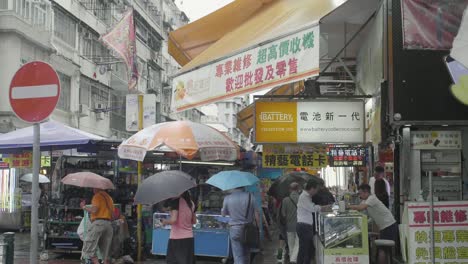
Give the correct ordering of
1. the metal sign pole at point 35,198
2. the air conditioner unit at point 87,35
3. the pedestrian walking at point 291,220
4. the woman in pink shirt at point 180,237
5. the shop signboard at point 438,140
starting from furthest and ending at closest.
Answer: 1. the air conditioner unit at point 87,35
2. the pedestrian walking at point 291,220
3. the woman in pink shirt at point 180,237
4. the shop signboard at point 438,140
5. the metal sign pole at point 35,198

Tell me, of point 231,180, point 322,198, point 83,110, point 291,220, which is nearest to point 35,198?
point 231,180

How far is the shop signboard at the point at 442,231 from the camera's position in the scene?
6.56 m

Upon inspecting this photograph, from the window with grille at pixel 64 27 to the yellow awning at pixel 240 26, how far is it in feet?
56.3

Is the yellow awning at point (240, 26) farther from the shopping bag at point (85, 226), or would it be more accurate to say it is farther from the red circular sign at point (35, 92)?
the shopping bag at point (85, 226)

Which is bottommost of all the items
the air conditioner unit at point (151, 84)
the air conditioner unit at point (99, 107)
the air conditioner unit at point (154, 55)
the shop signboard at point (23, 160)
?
the shop signboard at point (23, 160)

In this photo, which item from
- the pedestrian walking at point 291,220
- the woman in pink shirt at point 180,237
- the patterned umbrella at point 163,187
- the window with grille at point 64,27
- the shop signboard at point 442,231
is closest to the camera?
the shop signboard at point 442,231

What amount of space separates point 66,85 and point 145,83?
11984 millimetres

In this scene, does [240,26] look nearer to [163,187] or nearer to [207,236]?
[163,187]

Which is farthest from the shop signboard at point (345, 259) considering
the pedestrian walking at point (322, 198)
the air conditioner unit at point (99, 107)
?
the air conditioner unit at point (99, 107)

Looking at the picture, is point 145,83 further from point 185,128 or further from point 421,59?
point 421,59

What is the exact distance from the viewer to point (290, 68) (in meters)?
6.25

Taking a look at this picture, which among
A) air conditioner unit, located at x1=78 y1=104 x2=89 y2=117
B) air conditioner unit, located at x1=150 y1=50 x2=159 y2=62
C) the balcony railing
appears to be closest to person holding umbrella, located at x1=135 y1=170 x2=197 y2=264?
the balcony railing

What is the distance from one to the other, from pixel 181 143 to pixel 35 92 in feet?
15.6

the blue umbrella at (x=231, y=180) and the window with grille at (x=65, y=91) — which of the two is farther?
the window with grille at (x=65, y=91)
